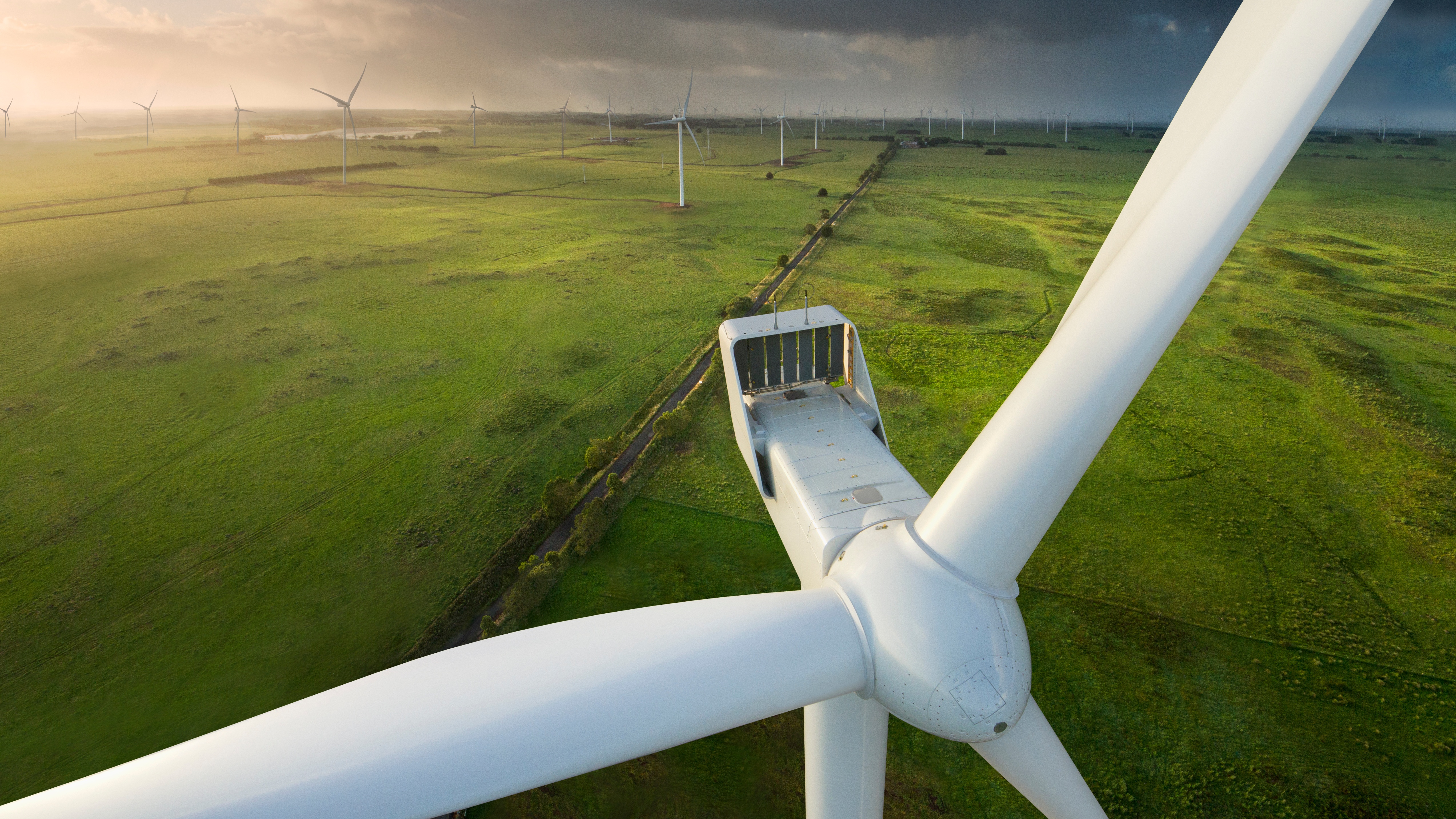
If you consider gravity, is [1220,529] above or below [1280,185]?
below

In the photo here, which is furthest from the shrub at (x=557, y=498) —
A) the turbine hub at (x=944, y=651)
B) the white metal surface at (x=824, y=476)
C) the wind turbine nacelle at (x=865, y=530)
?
the turbine hub at (x=944, y=651)

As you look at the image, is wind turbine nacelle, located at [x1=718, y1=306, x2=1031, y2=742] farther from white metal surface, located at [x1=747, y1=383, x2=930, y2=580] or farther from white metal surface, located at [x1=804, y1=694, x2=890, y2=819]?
white metal surface, located at [x1=804, y1=694, x2=890, y2=819]

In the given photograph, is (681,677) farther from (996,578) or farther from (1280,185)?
(1280,185)

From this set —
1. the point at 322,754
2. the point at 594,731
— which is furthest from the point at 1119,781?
the point at 322,754

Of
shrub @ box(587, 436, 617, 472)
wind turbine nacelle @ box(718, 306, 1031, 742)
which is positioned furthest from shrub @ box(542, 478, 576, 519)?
wind turbine nacelle @ box(718, 306, 1031, 742)

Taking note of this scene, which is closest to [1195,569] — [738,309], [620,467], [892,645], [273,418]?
[892,645]

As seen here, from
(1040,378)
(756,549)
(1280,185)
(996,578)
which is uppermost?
(1280,185)

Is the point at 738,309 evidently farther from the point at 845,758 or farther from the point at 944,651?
the point at 944,651

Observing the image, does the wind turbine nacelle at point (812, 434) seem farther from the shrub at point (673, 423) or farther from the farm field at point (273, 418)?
the farm field at point (273, 418)
